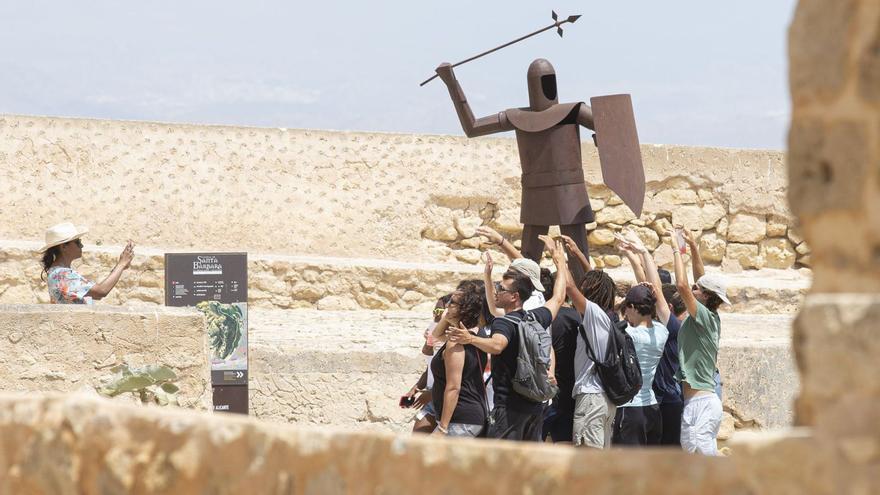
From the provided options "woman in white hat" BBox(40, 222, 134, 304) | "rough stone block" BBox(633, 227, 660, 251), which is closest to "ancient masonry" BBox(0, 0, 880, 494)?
"rough stone block" BBox(633, 227, 660, 251)

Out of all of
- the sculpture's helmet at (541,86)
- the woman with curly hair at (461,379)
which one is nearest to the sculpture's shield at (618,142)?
the sculpture's helmet at (541,86)

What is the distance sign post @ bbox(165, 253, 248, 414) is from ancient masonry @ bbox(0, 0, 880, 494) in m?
0.75

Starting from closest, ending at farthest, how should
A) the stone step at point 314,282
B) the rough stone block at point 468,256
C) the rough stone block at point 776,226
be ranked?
the stone step at point 314,282 < the rough stone block at point 468,256 < the rough stone block at point 776,226

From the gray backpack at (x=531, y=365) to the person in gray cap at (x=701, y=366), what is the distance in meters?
0.86

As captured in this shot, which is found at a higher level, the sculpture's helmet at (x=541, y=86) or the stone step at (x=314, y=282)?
the sculpture's helmet at (x=541, y=86)

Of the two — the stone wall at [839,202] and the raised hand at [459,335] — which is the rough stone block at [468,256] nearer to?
the raised hand at [459,335]

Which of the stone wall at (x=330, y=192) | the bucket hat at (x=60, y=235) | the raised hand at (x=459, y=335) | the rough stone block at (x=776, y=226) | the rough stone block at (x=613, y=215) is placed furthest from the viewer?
the rough stone block at (x=776, y=226)

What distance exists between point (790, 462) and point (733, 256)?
13332 mm

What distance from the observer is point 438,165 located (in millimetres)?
14055

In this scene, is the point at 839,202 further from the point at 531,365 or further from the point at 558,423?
the point at 558,423

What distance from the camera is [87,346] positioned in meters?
5.58

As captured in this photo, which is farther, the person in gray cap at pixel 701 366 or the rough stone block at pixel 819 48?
the person in gray cap at pixel 701 366

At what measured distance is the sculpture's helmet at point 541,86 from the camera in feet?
26.9

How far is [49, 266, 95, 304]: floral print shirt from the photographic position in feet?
19.8
